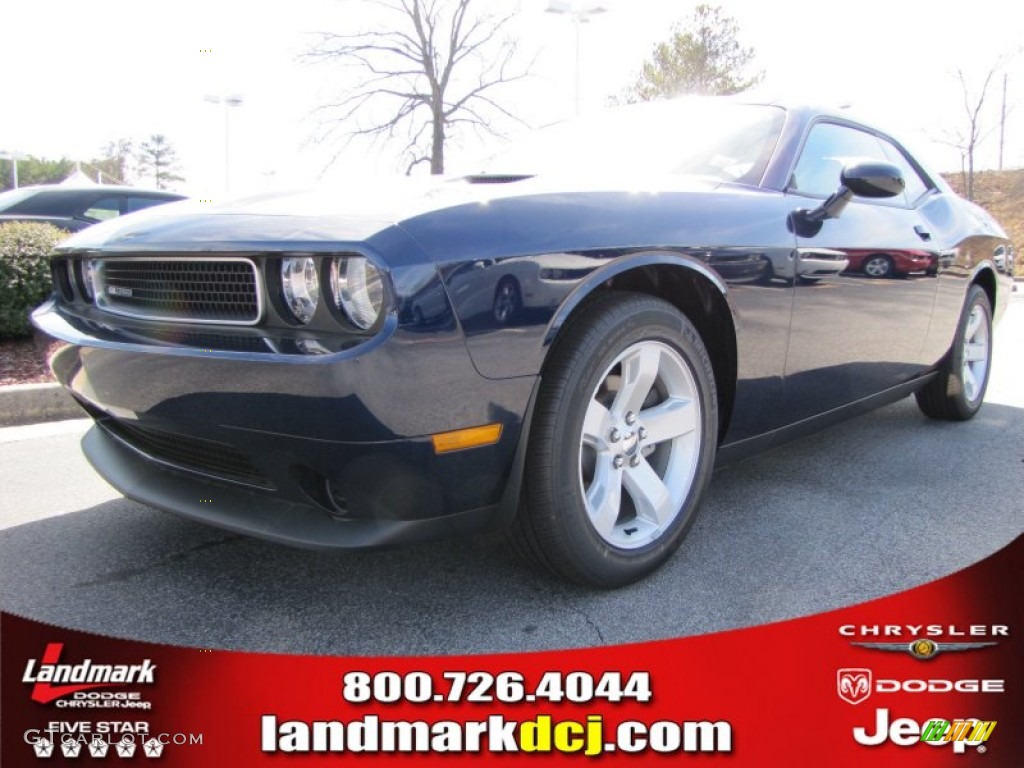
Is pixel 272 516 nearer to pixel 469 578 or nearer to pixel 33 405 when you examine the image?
pixel 469 578

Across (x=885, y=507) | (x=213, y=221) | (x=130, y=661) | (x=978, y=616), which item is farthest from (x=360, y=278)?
(x=885, y=507)

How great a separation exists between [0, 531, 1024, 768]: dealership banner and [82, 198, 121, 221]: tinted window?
720 cm

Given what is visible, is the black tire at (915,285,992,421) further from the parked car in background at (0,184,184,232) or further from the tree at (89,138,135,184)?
the tree at (89,138,135,184)

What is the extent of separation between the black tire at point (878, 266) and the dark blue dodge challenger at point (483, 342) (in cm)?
10

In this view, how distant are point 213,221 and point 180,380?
1.24 ft

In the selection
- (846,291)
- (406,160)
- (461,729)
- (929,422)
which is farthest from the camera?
(406,160)

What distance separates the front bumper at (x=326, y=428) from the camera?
5.27ft

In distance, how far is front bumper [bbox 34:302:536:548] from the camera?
63.2 inches

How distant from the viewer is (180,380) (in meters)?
1.79

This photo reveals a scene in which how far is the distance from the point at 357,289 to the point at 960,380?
3387 millimetres

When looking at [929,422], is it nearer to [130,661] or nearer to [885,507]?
[885,507]

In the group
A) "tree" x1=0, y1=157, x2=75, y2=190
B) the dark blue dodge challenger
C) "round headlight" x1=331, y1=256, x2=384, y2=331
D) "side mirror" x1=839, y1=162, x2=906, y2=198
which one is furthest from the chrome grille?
"tree" x1=0, y1=157, x2=75, y2=190

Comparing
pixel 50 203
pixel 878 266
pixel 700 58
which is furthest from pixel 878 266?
pixel 700 58

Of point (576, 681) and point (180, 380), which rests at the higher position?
point (180, 380)
